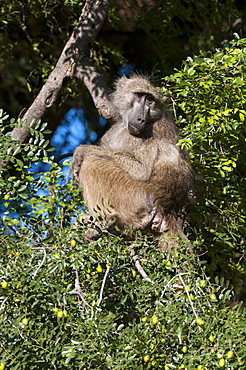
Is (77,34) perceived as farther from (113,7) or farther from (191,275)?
(191,275)

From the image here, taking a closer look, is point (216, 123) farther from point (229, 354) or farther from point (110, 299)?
point (229, 354)

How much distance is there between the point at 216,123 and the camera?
319 cm

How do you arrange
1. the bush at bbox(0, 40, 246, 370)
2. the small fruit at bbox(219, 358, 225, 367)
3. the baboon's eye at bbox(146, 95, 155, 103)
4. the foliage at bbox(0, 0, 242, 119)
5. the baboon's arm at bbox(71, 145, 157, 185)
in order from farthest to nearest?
the foliage at bbox(0, 0, 242, 119), the baboon's eye at bbox(146, 95, 155, 103), the baboon's arm at bbox(71, 145, 157, 185), the bush at bbox(0, 40, 246, 370), the small fruit at bbox(219, 358, 225, 367)

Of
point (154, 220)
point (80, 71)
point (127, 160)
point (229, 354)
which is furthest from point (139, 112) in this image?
point (229, 354)

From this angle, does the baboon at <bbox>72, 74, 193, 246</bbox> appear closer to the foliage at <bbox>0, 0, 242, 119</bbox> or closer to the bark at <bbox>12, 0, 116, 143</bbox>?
the bark at <bbox>12, 0, 116, 143</bbox>

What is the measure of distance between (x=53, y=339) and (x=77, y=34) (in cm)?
319

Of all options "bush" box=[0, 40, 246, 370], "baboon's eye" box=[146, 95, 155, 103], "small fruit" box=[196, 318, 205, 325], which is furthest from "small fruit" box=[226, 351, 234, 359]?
"baboon's eye" box=[146, 95, 155, 103]

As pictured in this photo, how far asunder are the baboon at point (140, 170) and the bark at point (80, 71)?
1.59 ft

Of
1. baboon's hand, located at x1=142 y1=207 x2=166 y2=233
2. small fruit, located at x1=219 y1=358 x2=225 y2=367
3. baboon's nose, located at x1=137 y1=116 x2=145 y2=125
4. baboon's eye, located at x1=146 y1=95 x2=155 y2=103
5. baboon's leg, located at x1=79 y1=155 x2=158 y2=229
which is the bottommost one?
baboon's hand, located at x1=142 y1=207 x2=166 y2=233

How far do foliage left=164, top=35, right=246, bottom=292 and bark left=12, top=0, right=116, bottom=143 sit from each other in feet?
3.60

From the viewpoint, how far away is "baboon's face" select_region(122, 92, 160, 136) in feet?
13.5

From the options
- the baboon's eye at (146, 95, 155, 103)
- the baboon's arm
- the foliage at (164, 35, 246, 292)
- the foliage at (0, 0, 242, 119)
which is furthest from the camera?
the foliage at (0, 0, 242, 119)

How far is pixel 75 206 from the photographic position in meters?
3.58

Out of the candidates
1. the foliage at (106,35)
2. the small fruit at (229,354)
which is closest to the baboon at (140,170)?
the foliage at (106,35)
